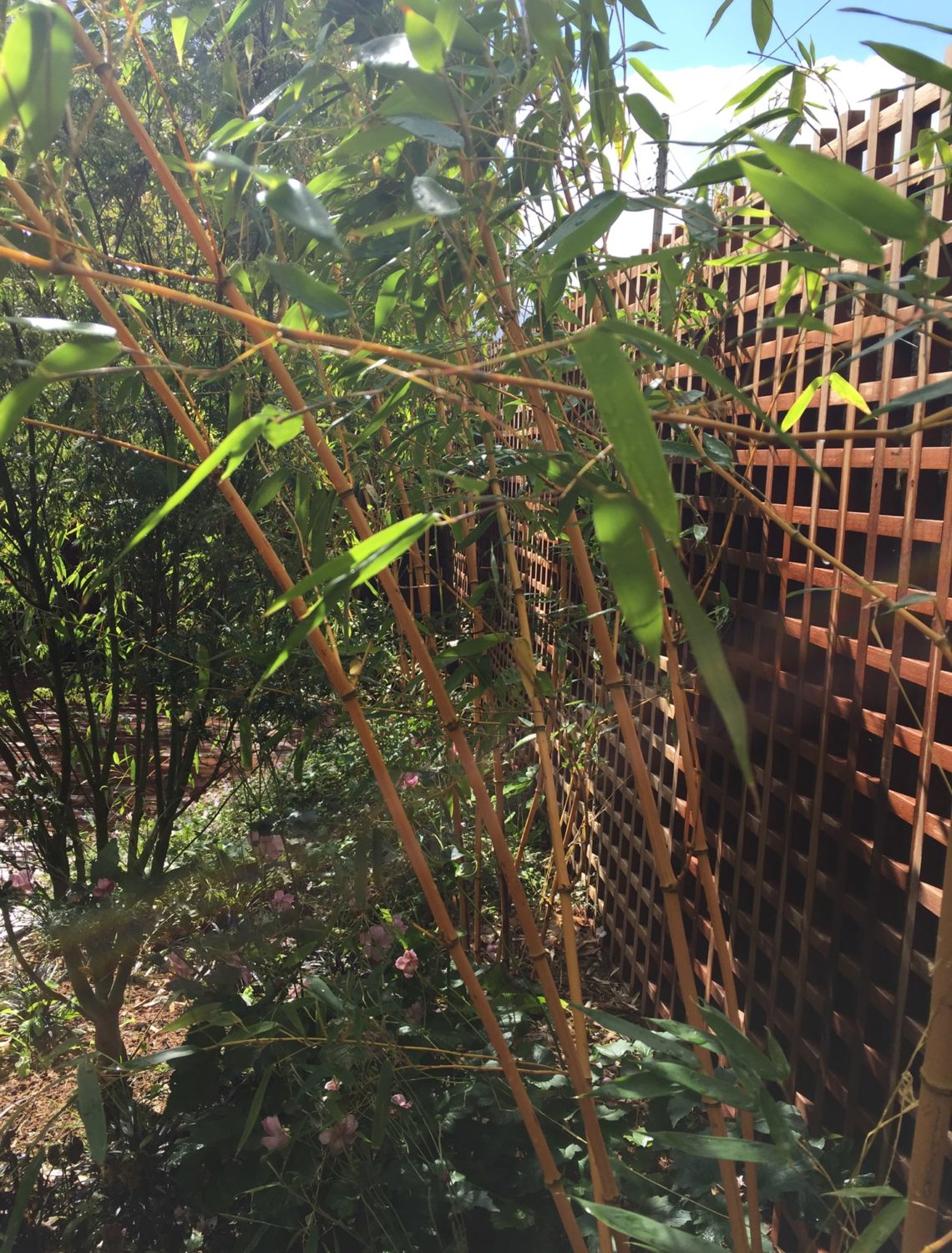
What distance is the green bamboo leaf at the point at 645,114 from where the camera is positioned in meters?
0.89

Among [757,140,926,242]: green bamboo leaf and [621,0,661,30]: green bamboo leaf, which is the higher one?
[621,0,661,30]: green bamboo leaf

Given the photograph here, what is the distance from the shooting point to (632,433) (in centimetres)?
50

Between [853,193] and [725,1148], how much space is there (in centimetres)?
67

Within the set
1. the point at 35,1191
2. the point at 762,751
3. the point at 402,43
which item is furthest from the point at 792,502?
the point at 35,1191

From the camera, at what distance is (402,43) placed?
699mm

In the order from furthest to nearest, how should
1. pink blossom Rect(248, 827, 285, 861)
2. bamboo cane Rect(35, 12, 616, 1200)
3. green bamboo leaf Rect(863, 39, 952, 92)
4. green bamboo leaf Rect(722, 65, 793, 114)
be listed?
pink blossom Rect(248, 827, 285, 861) < green bamboo leaf Rect(722, 65, 793, 114) < bamboo cane Rect(35, 12, 616, 1200) < green bamboo leaf Rect(863, 39, 952, 92)

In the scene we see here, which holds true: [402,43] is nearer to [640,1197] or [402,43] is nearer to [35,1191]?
[640,1197]

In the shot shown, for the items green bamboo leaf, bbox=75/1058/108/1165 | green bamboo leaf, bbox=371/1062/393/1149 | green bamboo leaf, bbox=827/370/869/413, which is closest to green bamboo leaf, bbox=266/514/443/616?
green bamboo leaf, bbox=827/370/869/413

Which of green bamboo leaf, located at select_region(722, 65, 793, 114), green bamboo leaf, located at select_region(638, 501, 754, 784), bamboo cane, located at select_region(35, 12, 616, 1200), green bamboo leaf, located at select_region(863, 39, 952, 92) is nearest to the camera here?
green bamboo leaf, located at select_region(638, 501, 754, 784)

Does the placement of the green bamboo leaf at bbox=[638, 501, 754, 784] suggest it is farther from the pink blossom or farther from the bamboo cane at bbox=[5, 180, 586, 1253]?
the pink blossom

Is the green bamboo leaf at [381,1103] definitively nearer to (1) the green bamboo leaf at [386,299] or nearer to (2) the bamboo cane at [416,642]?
(2) the bamboo cane at [416,642]

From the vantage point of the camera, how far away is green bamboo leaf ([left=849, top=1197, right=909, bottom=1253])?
67 cm

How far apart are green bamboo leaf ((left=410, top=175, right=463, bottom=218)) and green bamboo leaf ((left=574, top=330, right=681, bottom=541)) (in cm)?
16

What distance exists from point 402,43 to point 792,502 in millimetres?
1228
